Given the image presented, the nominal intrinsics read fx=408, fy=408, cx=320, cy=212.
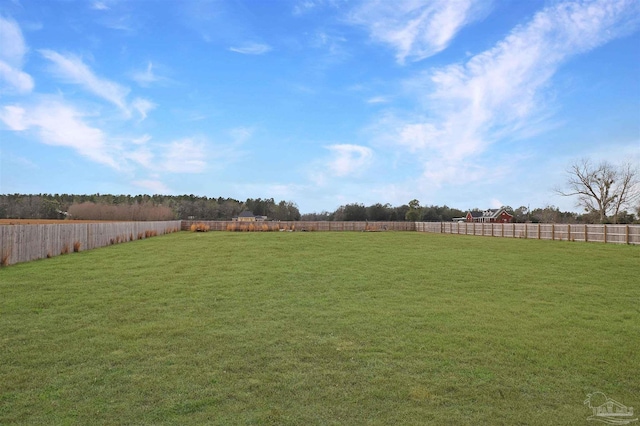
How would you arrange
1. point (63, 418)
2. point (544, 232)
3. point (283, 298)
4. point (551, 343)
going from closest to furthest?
1. point (63, 418)
2. point (551, 343)
3. point (283, 298)
4. point (544, 232)

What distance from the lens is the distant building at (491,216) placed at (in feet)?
189

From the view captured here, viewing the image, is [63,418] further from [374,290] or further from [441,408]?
[374,290]

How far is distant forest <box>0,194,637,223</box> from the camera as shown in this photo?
60.3 m

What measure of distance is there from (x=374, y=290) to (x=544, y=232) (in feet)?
71.2

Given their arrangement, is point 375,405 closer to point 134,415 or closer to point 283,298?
point 134,415

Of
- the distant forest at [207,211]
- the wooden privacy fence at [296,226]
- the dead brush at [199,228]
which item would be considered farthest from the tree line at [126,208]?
the dead brush at [199,228]

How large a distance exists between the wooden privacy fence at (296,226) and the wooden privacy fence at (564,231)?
12.1m

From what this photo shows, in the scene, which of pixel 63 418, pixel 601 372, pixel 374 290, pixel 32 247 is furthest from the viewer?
pixel 32 247

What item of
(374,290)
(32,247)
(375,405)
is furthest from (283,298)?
(32,247)

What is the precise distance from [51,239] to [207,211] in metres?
80.4

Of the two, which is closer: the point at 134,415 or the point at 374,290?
the point at 134,415

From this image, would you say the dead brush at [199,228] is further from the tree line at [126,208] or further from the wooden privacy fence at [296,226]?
the tree line at [126,208]

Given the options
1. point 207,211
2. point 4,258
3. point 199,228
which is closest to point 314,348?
point 4,258

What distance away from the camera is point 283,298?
810 centimetres
